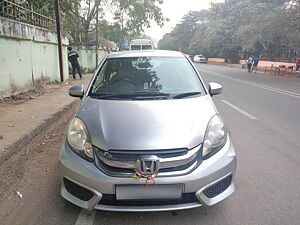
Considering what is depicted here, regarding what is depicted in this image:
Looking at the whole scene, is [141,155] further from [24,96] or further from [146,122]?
[24,96]

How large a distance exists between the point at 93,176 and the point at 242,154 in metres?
2.65

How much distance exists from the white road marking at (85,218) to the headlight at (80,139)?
1.96ft

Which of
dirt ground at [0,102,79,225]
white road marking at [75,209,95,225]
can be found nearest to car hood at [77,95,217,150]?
white road marking at [75,209,95,225]

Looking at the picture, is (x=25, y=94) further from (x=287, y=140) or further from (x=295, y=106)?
(x=295, y=106)

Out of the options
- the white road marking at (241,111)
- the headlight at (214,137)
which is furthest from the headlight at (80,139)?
the white road marking at (241,111)

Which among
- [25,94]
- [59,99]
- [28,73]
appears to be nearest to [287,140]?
[59,99]

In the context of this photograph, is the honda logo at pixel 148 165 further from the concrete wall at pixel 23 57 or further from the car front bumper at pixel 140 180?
the concrete wall at pixel 23 57

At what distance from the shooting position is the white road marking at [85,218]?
233 cm

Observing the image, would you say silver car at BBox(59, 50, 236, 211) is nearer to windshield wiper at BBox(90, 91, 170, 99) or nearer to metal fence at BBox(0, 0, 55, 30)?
windshield wiper at BBox(90, 91, 170, 99)

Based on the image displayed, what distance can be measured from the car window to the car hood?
382mm

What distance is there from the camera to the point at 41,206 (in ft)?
8.58

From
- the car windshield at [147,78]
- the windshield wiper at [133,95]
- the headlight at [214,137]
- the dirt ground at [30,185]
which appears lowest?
the dirt ground at [30,185]

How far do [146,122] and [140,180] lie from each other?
572 mm

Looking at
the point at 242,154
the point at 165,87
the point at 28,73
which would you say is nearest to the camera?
the point at 165,87
